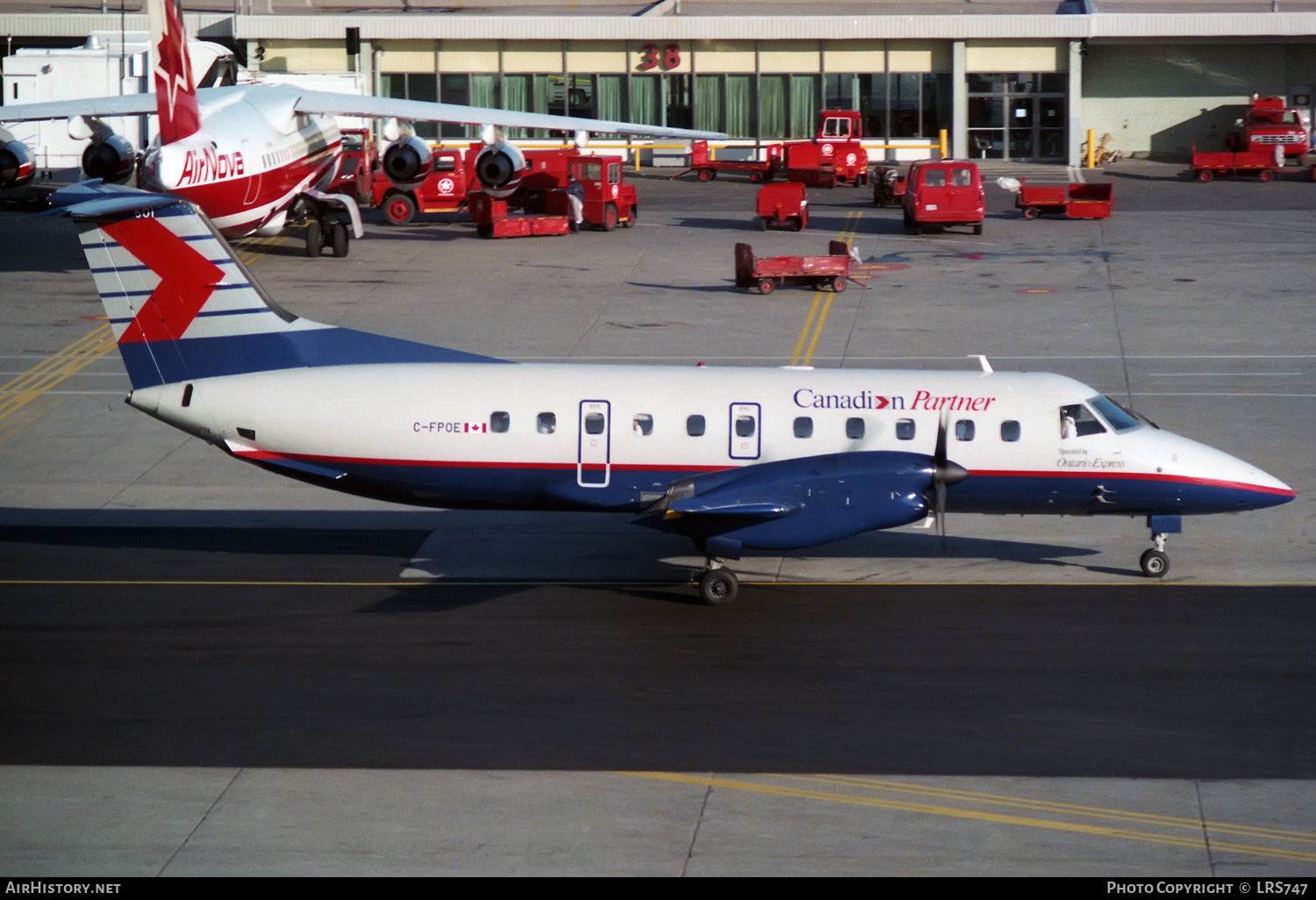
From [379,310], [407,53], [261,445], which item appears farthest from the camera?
[407,53]

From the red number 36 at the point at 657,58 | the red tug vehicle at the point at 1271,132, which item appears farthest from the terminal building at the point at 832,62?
the red tug vehicle at the point at 1271,132

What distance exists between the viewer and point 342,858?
1250cm

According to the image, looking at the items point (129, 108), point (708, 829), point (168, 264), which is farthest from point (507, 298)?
point (708, 829)

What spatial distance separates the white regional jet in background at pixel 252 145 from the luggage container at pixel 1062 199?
17.2 m

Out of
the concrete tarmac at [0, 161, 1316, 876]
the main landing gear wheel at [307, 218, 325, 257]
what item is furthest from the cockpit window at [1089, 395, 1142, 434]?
the main landing gear wheel at [307, 218, 325, 257]

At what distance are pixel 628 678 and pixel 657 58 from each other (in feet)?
176

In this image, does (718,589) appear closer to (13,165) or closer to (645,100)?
(13,165)

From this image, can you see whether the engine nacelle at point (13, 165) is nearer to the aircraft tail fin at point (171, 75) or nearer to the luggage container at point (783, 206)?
the aircraft tail fin at point (171, 75)

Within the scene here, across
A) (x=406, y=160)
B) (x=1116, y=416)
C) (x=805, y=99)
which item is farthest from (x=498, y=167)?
(x=1116, y=416)

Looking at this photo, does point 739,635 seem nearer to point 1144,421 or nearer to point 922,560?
point 922,560

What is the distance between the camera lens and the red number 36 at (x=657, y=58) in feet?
217

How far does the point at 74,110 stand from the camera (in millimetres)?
40500
